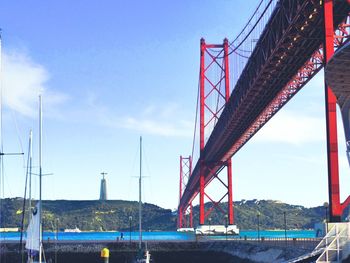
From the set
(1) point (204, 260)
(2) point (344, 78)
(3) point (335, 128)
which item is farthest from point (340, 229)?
(1) point (204, 260)

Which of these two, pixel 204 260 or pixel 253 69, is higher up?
pixel 253 69

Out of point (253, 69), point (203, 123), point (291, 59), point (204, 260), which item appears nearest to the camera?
point (291, 59)

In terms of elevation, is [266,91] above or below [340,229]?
above

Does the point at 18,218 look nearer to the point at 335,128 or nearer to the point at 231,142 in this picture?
the point at 231,142

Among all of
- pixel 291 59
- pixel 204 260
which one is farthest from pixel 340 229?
pixel 204 260

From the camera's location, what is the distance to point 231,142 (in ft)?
205

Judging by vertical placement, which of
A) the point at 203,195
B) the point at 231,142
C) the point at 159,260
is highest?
the point at 231,142

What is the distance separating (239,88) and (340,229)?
25619 mm

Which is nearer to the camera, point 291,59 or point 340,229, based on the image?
point 340,229

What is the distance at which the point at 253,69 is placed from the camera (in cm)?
4456

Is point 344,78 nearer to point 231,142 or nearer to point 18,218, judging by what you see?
point 231,142

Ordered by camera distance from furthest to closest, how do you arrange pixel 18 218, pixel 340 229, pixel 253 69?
pixel 18 218, pixel 253 69, pixel 340 229

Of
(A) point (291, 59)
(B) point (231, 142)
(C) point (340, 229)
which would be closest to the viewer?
(C) point (340, 229)

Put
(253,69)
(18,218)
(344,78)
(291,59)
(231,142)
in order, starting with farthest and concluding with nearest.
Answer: (18,218), (231,142), (253,69), (291,59), (344,78)
